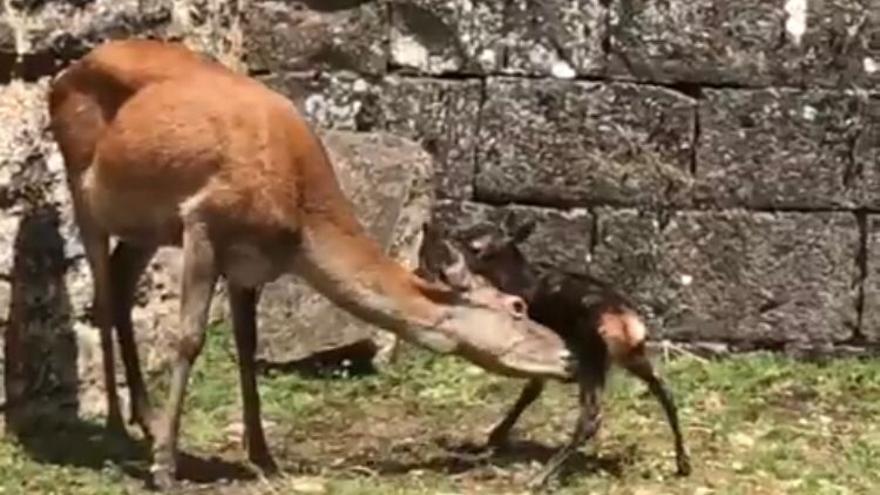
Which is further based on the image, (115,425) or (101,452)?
(115,425)

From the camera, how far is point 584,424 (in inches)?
269

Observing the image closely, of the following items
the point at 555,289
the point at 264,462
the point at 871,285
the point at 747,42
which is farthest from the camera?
the point at 871,285

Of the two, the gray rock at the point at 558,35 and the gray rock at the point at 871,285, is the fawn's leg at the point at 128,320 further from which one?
the gray rock at the point at 871,285

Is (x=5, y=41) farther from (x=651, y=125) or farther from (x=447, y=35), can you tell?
(x=651, y=125)

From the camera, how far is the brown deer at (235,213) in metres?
6.46

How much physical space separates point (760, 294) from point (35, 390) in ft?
10.3

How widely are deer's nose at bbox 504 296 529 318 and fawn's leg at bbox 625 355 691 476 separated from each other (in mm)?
476

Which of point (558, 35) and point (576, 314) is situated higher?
point (558, 35)

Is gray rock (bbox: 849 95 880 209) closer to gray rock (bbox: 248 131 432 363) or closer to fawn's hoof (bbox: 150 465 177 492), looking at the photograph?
gray rock (bbox: 248 131 432 363)

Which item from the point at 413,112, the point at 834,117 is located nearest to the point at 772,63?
the point at 834,117

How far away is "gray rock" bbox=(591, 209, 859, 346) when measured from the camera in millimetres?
8633

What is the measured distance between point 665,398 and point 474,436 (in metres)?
0.79

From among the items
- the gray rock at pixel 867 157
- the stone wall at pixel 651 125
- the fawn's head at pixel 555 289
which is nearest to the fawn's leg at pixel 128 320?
the fawn's head at pixel 555 289

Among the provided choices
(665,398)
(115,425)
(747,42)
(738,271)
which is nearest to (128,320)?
(115,425)
